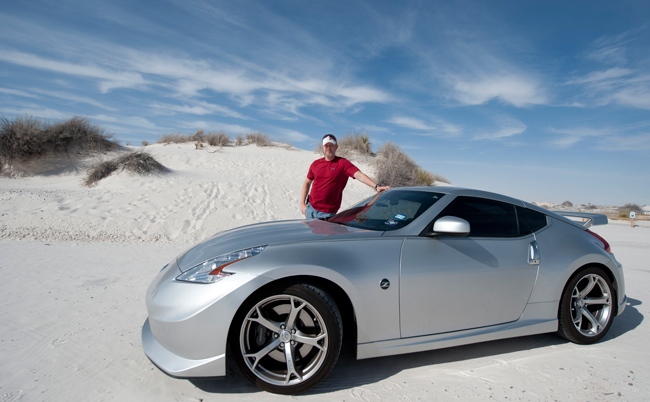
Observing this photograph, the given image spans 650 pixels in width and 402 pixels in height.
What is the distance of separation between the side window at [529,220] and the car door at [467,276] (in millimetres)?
79

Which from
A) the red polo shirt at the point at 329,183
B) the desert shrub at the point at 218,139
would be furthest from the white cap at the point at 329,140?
the desert shrub at the point at 218,139

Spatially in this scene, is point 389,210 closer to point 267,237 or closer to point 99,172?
A: point 267,237

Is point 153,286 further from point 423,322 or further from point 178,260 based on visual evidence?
point 423,322

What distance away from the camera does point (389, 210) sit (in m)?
3.45

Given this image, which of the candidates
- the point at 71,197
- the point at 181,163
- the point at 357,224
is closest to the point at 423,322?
the point at 357,224

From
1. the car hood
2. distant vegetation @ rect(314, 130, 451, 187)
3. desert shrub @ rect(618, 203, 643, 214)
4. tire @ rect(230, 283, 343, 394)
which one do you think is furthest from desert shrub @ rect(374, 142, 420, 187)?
desert shrub @ rect(618, 203, 643, 214)

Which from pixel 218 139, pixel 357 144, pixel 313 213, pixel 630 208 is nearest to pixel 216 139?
pixel 218 139

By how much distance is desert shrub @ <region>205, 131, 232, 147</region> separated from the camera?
964 inches

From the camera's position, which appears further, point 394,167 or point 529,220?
point 394,167

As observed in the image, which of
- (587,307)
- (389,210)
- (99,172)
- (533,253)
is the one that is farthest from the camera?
(99,172)

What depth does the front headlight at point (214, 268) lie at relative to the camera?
8.07 feet

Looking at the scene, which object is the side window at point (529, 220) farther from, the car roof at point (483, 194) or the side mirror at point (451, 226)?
the side mirror at point (451, 226)

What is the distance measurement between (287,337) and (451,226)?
4.65 feet

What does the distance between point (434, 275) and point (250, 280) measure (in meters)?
1.36
